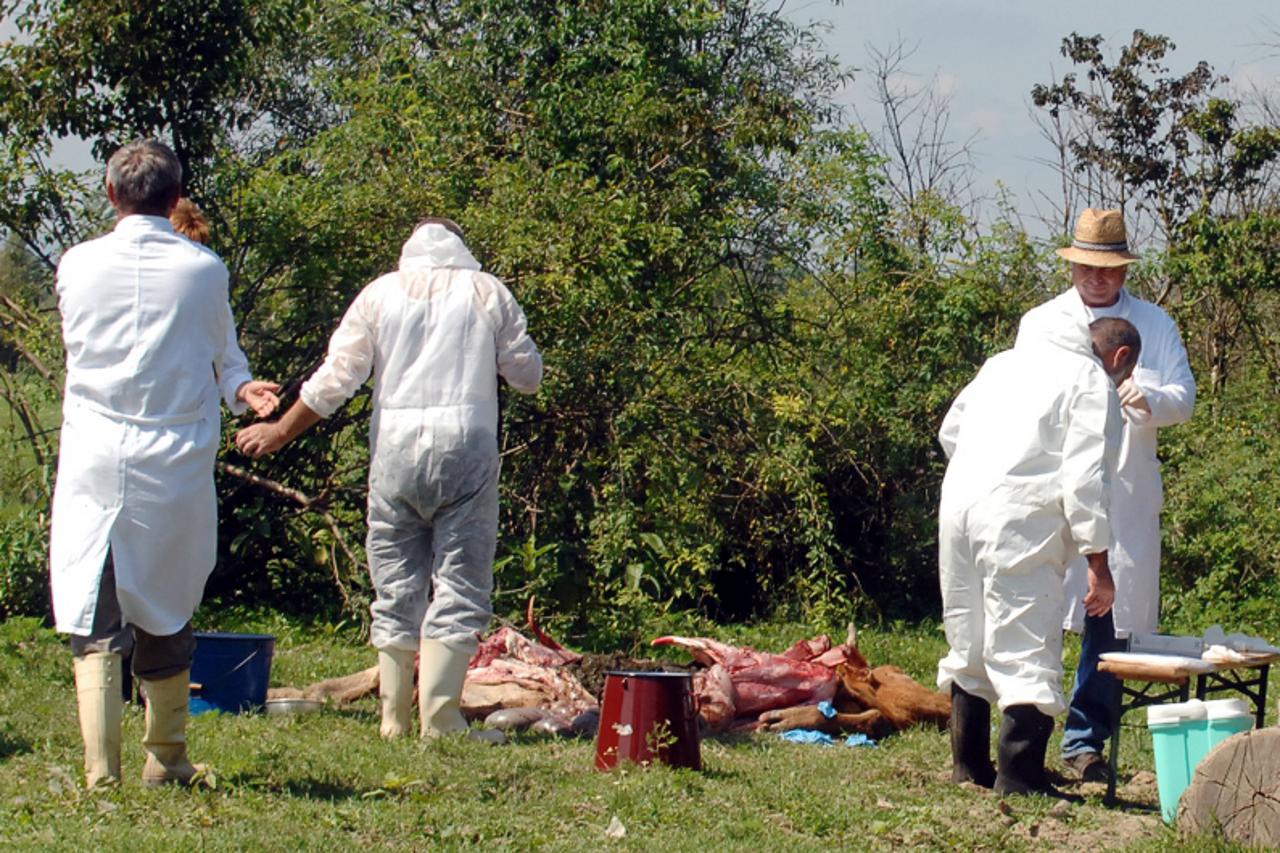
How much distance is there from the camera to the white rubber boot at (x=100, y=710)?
4.73 meters

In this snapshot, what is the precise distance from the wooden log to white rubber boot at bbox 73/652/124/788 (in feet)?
10.3

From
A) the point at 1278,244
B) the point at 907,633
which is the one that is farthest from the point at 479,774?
the point at 1278,244

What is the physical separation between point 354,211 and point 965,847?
6278 mm

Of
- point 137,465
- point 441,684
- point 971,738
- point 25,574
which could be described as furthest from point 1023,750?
point 25,574

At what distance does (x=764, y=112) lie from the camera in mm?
12477

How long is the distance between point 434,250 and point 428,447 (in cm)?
79

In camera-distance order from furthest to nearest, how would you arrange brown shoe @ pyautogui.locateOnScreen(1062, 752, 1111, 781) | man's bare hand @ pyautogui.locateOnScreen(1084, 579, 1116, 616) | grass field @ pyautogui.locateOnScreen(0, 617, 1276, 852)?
brown shoe @ pyautogui.locateOnScreen(1062, 752, 1111, 781)
man's bare hand @ pyautogui.locateOnScreen(1084, 579, 1116, 616)
grass field @ pyautogui.locateOnScreen(0, 617, 1276, 852)

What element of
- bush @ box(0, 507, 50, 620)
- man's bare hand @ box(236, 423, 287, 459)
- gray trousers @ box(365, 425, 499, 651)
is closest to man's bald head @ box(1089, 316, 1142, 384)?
gray trousers @ box(365, 425, 499, 651)

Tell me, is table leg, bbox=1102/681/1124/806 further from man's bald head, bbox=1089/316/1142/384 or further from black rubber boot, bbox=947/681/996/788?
man's bald head, bbox=1089/316/1142/384

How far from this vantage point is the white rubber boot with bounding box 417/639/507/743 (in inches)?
238

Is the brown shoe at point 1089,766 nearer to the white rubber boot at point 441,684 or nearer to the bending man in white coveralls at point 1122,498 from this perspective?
the bending man in white coveralls at point 1122,498

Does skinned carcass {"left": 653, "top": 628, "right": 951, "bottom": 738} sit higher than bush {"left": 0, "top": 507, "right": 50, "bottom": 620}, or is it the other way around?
bush {"left": 0, "top": 507, "right": 50, "bottom": 620}

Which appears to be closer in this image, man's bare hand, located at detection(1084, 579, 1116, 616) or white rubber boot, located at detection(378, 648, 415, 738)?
man's bare hand, located at detection(1084, 579, 1116, 616)

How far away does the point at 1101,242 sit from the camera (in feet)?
21.4
